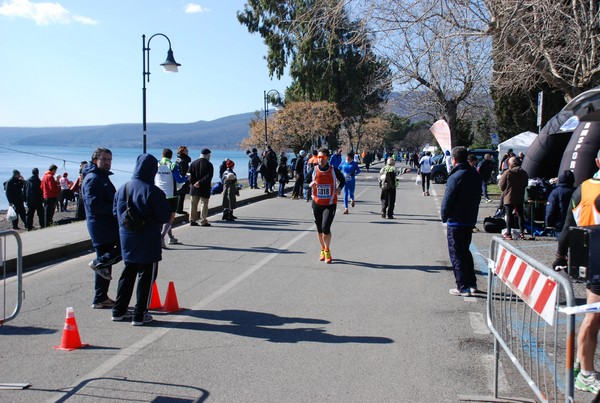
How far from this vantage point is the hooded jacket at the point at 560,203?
34.4 ft

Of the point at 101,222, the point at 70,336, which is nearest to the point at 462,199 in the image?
the point at 101,222

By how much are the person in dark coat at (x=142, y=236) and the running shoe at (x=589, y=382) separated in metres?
Answer: 4.05

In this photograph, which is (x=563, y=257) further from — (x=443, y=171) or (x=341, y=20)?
(x=443, y=171)

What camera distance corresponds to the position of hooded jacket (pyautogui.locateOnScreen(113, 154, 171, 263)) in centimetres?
628

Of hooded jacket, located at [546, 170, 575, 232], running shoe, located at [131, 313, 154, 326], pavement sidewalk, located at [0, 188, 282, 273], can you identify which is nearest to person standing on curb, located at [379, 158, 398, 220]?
hooded jacket, located at [546, 170, 575, 232]

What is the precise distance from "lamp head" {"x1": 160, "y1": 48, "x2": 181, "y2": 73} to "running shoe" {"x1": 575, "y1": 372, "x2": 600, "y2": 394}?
16249 mm

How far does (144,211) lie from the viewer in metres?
6.27

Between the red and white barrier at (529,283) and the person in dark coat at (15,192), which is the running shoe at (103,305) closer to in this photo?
the red and white barrier at (529,283)

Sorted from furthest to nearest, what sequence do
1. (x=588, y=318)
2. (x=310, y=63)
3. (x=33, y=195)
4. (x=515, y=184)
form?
(x=310, y=63), (x=33, y=195), (x=515, y=184), (x=588, y=318)

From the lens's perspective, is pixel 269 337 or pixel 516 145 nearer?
pixel 269 337

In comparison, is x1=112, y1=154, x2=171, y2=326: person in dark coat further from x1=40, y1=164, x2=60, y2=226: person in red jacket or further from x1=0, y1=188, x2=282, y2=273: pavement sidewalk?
x1=40, y1=164, x2=60, y2=226: person in red jacket

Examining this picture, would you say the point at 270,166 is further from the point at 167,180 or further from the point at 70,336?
the point at 70,336

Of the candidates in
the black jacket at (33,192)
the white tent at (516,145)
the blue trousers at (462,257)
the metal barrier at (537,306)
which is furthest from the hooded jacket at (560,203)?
the white tent at (516,145)

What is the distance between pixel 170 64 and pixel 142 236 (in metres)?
13.3
